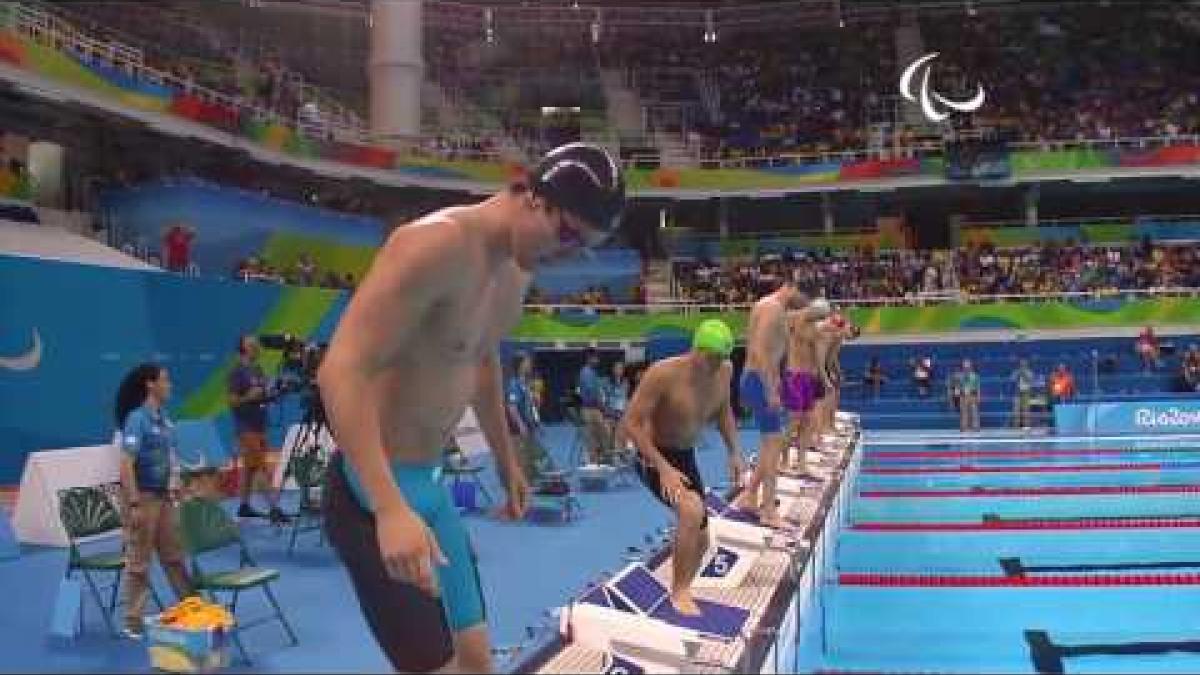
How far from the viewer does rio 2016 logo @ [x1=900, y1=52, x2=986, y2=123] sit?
28250mm

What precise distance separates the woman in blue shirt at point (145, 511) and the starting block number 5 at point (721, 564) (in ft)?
8.97

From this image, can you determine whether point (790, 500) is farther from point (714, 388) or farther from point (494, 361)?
point (494, 361)

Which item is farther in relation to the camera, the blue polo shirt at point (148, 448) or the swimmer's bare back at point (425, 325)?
the blue polo shirt at point (148, 448)

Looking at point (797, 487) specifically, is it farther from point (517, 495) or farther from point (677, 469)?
point (517, 495)

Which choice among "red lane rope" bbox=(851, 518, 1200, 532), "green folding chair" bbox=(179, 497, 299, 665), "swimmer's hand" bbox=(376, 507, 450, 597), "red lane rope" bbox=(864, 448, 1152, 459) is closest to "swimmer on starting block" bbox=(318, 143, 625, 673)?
"swimmer's hand" bbox=(376, 507, 450, 597)

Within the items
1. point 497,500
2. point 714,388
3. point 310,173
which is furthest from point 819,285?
point 714,388

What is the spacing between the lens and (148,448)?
20.3 feet

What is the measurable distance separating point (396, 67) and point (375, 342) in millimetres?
26797

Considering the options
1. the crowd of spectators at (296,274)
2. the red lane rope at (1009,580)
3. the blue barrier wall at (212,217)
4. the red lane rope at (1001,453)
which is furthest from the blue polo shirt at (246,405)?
the blue barrier wall at (212,217)

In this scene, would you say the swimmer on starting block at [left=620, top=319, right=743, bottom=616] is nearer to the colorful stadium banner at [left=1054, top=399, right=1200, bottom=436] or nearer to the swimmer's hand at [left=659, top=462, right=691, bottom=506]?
the swimmer's hand at [left=659, top=462, right=691, bottom=506]

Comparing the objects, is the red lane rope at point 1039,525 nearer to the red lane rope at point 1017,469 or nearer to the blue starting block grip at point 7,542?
the red lane rope at point 1017,469

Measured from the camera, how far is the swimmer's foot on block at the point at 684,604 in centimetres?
532

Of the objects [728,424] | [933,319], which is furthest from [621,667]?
[933,319]

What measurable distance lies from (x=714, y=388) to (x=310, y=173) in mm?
20252
